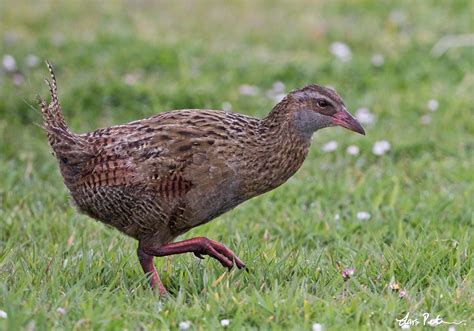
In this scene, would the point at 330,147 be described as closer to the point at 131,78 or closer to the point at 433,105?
the point at 433,105

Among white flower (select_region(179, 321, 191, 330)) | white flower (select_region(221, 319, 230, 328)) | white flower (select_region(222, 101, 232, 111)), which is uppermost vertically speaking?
white flower (select_region(222, 101, 232, 111))

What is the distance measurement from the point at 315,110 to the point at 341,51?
4367 mm


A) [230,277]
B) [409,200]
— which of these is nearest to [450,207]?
[409,200]

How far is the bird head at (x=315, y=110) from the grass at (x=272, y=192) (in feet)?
2.44

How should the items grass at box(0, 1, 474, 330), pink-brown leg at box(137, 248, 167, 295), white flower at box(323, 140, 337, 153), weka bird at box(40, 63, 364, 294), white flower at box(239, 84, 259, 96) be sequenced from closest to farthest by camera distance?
grass at box(0, 1, 474, 330), pink-brown leg at box(137, 248, 167, 295), weka bird at box(40, 63, 364, 294), white flower at box(323, 140, 337, 153), white flower at box(239, 84, 259, 96)

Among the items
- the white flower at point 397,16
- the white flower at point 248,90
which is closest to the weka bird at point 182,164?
the white flower at point 248,90

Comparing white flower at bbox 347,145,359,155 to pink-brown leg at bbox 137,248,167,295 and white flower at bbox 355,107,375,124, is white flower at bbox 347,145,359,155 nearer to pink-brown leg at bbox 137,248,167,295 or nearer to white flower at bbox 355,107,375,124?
white flower at bbox 355,107,375,124

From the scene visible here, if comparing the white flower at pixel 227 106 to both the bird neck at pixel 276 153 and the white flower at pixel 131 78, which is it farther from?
the bird neck at pixel 276 153

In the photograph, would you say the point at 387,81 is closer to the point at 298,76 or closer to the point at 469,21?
the point at 298,76

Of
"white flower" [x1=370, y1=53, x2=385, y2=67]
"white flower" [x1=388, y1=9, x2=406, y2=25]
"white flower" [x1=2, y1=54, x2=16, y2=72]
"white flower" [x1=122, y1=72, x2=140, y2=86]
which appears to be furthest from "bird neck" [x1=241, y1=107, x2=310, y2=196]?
"white flower" [x1=388, y1=9, x2=406, y2=25]

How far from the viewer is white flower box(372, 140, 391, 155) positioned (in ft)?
25.7

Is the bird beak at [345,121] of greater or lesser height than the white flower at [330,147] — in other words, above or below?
above

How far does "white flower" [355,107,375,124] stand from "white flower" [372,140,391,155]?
50cm

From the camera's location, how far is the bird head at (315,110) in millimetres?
5578
